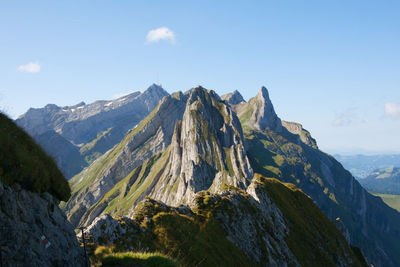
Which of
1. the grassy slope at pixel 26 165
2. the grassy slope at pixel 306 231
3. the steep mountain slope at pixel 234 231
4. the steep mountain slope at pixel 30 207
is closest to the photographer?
the steep mountain slope at pixel 30 207

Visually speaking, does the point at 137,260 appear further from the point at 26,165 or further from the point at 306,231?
the point at 306,231

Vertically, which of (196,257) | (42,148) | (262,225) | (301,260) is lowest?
(301,260)

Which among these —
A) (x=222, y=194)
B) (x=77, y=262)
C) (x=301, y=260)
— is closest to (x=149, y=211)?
(x=222, y=194)

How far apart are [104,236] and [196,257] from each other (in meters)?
9.10

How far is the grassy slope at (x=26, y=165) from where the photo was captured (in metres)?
11.5

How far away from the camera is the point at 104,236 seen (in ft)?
79.5

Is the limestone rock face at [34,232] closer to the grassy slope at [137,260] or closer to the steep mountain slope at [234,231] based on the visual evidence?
the grassy slope at [137,260]

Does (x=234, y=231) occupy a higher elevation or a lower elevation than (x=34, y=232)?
lower

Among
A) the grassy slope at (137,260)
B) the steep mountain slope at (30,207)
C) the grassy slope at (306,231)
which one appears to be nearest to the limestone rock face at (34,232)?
the steep mountain slope at (30,207)

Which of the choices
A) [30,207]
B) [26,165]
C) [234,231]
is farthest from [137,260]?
[234,231]

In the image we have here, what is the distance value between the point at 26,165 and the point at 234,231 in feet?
101

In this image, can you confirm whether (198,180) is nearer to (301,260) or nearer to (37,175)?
(301,260)

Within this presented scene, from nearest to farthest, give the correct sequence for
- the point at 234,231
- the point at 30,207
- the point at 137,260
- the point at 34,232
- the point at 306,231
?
the point at 34,232 < the point at 30,207 < the point at 137,260 < the point at 234,231 < the point at 306,231

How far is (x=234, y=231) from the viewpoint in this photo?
37188mm
